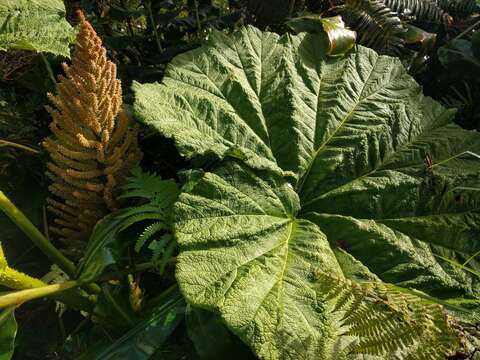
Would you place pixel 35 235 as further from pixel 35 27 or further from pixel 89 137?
pixel 35 27

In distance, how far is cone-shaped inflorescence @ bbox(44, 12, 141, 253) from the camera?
120 centimetres

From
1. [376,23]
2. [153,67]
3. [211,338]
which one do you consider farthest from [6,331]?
[376,23]

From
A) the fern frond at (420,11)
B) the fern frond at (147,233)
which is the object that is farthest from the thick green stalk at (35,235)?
the fern frond at (420,11)

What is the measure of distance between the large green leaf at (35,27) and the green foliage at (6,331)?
0.68 meters

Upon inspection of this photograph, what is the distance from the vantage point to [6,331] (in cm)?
112

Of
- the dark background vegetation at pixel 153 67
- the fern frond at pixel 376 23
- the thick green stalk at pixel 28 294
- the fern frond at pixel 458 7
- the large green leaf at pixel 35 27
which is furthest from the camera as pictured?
the fern frond at pixel 458 7

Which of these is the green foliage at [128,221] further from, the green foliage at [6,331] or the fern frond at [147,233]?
the green foliage at [6,331]

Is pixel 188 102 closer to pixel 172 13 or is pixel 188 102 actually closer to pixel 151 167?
pixel 151 167

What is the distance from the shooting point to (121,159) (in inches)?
53.0

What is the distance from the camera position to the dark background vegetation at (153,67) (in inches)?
60.9

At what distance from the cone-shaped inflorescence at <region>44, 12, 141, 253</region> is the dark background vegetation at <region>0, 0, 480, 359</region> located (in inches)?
8.7

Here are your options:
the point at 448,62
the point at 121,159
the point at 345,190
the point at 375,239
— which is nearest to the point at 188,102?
the point at 121,159

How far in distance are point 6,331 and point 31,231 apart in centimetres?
24

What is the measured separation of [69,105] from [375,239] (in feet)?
2.74
